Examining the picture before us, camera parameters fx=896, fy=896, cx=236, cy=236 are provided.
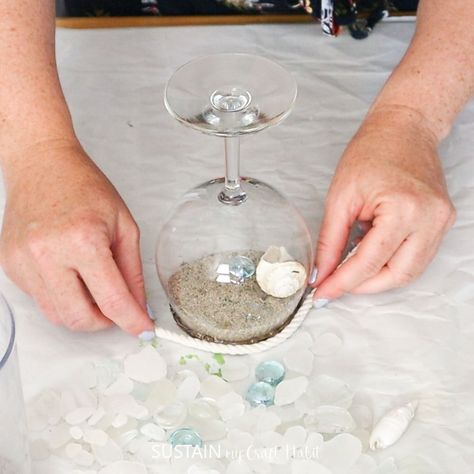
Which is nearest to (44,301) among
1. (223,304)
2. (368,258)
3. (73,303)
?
(73,303)

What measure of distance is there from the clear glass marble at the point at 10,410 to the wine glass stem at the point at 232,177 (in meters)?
0.20

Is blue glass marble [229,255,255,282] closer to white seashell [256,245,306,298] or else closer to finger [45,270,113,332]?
white seashell [256,245,306,298]

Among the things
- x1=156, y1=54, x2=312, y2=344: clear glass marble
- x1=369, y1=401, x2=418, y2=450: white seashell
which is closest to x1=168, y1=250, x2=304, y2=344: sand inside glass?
x1=156, y1=54, x2=312, y2=344: clear glass marble

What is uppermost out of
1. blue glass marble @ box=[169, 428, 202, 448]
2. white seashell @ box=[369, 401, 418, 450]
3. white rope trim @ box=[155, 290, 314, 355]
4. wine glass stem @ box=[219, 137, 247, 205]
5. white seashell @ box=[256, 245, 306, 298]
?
wine glass stem @ box=[219, 137, 247, 205]

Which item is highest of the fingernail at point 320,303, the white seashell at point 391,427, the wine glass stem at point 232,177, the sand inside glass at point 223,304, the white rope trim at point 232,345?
the wine glass stem at point 232,177

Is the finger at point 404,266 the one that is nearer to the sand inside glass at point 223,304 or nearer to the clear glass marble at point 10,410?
the sand inside glass at point 223,304

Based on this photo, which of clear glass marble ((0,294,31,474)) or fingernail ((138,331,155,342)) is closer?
clear glass marble ((0,294,31,474))

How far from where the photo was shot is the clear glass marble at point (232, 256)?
0.71 m

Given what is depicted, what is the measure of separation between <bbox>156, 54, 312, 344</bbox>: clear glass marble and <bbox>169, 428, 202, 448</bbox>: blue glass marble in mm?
91

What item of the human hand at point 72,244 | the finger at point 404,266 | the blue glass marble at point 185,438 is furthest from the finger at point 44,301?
the finger at point 404,266

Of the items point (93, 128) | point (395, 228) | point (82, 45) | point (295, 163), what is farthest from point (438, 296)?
point (82, 45)

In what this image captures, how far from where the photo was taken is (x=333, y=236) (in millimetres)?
732

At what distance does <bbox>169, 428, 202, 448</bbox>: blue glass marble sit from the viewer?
0.66m

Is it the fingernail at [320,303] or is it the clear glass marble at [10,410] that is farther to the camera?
the fingernail at [320,303]
